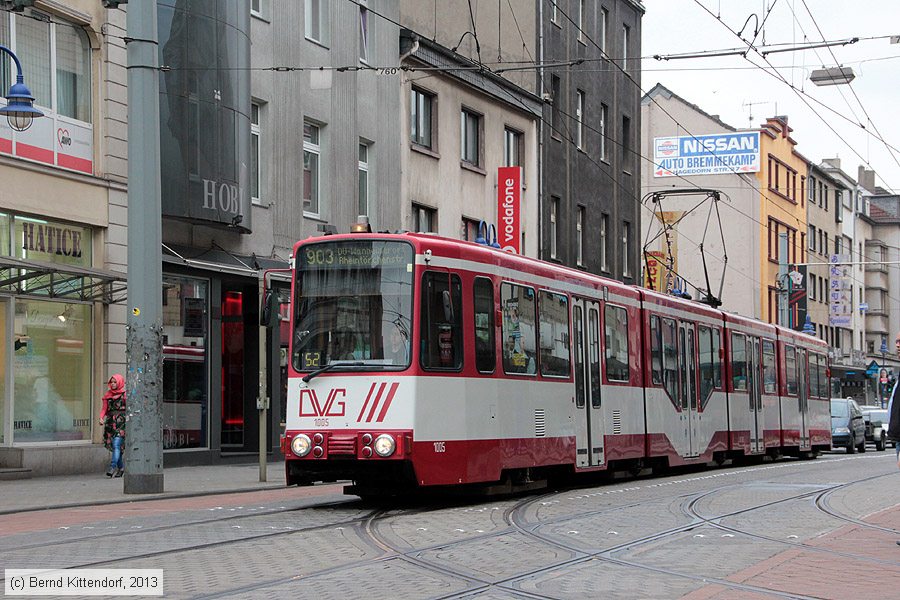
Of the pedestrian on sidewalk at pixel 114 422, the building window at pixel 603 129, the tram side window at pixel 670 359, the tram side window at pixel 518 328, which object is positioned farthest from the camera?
the building window at pixel 603 129

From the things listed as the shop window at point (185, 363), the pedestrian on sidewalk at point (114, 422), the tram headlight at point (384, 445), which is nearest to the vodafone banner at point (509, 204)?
the shop window at point (185, 363)

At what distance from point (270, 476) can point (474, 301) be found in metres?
8.73

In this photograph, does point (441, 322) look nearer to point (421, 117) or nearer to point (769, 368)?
point (769, 368)

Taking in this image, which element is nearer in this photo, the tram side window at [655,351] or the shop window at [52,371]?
the shop window at [52,371]

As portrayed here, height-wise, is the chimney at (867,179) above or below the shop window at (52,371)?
above

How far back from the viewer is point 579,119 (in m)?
44.6

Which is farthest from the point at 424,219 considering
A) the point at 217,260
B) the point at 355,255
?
the point at 355,255

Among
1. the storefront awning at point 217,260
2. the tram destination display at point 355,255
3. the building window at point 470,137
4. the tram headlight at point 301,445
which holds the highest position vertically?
the building window at point 470,137

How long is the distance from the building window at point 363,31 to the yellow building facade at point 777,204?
4137cm

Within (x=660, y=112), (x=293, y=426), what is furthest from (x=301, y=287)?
(x=660, y=112)

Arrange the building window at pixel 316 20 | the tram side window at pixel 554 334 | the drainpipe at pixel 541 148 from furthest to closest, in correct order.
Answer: the drainpipe at pixel 541 148 → the building window at pixel 316 20 → the tram side window at pixel 554 334

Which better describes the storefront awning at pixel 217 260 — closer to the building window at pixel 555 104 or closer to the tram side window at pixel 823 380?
the tram side window at pixel 823 380

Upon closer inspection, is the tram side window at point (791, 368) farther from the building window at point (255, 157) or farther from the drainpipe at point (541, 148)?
the building window at point (255, 157)

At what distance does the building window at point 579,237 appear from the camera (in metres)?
44.0
